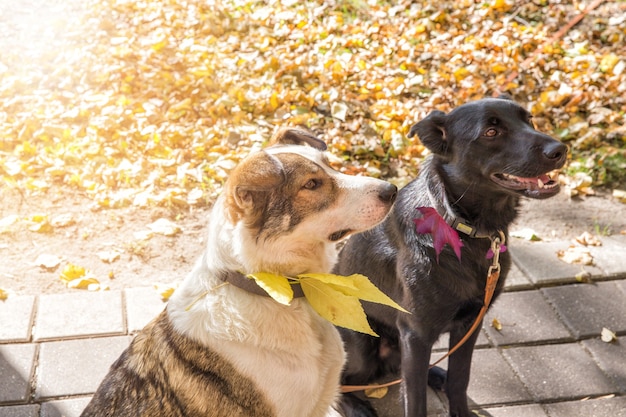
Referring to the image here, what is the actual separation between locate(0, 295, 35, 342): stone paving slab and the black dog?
7.35 feet

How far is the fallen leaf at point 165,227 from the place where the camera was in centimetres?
519

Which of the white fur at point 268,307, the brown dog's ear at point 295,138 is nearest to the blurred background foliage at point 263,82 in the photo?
the brown dog's ear at point 295,138

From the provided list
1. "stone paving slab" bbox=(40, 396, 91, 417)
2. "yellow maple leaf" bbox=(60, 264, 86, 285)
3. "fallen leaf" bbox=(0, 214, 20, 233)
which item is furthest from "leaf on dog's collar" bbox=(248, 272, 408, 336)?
"fallen leaf" bbox=(0, 214, 20, 233)

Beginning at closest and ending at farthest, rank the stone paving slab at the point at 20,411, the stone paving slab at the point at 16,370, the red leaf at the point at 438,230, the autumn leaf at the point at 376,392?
the red leaf at the point at 438,230 < the stone paving slab at the point at 20,411 < the stone paving slab at the point at 16,370 < the autumn leaf at the point at 376,392

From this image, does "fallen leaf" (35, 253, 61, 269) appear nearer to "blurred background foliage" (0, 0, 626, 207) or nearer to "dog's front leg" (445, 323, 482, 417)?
"blurred background foliage" (0, 0, 626, 207)

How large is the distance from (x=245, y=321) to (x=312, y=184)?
24.7 inches

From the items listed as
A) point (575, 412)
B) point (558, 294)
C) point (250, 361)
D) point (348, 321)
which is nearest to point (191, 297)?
point (250, 361)

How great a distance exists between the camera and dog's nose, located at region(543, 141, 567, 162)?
319cm

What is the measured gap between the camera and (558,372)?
12.9 feet

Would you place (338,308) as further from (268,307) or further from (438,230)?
(438,230)

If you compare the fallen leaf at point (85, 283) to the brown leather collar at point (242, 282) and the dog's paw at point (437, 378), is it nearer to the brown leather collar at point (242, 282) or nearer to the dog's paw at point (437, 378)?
the brown leather collar at point (242, 282)

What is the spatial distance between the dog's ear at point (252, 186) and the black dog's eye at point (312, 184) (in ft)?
0.43

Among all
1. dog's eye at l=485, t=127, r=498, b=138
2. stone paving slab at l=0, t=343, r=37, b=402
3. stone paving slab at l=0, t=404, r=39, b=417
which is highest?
dog's eye at l=485, t=127, r=498, b=138

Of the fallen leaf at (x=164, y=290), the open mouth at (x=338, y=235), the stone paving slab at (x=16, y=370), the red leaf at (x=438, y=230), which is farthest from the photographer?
the fallen leaf at (x=164, y=290)
